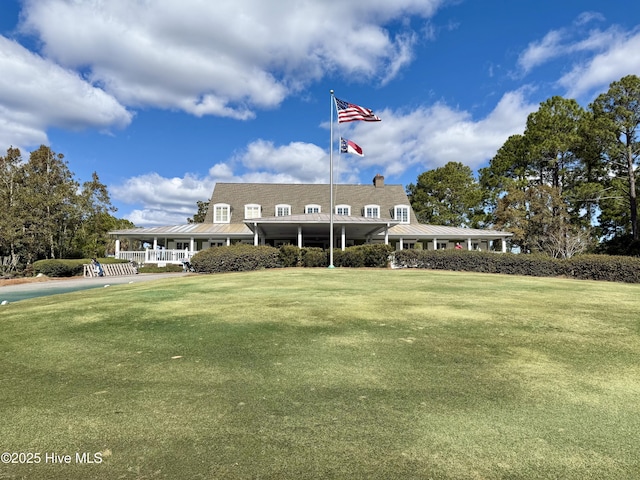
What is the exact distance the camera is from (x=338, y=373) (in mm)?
3977

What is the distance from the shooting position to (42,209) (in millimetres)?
30906

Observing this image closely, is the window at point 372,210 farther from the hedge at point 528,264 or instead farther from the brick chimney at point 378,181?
the hedge at point 528,264

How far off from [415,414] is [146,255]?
99.6 ft

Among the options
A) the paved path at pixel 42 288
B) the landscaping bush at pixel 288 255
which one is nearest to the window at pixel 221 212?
the landscaping bush at pixel 288 255

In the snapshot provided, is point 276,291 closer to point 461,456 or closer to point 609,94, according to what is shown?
point 461,456

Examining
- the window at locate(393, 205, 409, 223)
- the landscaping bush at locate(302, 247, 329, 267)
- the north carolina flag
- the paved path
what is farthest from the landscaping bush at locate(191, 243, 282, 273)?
the window at locate(393, 205, 409, 223)

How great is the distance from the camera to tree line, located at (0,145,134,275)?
95.5ft

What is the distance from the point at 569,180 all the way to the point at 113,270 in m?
42.1

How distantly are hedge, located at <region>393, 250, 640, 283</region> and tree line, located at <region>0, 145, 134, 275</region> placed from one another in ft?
92.4

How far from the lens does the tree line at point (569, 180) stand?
104 ft

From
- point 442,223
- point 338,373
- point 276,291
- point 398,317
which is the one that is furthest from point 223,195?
point 338,373

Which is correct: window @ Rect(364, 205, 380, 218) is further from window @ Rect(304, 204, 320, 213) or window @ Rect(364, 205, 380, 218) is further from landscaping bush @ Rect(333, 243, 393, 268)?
landscaping bush @ Rect(333, 243, 393, 268)

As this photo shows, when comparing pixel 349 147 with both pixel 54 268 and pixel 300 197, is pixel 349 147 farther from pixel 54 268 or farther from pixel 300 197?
pixel 54 268

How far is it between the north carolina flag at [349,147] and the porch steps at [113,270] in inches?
630
